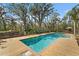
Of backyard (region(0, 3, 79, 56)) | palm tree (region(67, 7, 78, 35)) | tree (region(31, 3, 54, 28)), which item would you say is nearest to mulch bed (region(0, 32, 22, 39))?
backyard (region(0, 3, 79, 56))

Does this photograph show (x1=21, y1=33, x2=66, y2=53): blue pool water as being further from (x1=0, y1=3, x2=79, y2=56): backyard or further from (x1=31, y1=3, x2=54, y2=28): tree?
(x1=31, y1=3, x2=54, y2=28): tree

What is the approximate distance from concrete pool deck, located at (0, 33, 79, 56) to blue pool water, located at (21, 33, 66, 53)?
0.04m

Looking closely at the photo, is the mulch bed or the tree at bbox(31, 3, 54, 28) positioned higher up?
→ the tree at bbox(31, 3, 54, 28)

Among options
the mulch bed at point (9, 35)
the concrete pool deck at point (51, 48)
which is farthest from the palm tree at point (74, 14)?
the mulch bed at point (9, 35)

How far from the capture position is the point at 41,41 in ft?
7.11

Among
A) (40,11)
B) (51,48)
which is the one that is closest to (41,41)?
(51,48)

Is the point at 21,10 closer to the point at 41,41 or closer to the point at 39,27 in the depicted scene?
the point at 39,27

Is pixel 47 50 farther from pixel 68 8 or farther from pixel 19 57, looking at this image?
pixel 68 8

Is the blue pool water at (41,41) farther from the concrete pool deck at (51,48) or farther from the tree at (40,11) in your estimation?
the tree at (40,11)

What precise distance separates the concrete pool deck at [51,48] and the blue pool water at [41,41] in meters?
0.04

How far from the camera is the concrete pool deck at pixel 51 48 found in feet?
7.05

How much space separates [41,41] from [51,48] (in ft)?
0.42

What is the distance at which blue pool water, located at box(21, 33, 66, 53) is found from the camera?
2164 mm

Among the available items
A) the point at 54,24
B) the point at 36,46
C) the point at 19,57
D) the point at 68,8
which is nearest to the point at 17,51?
the point at 19,57
